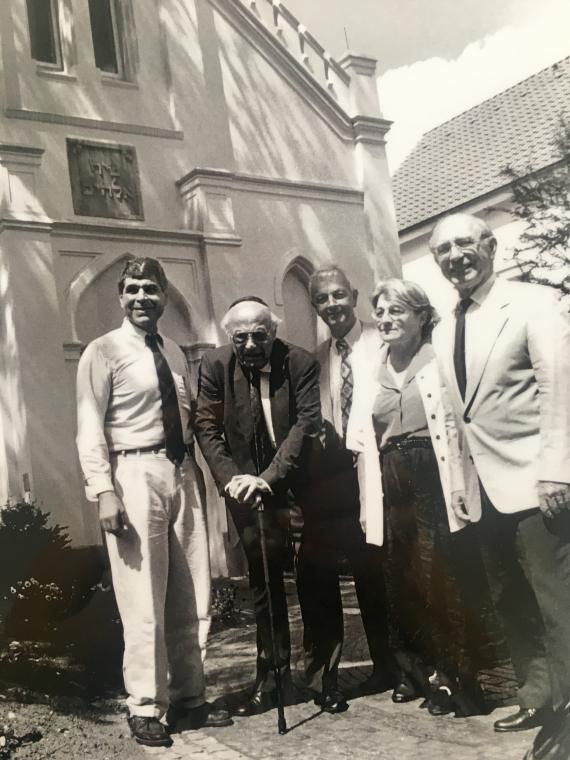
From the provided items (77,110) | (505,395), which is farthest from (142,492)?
(77,110)

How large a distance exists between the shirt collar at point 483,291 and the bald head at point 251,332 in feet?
2.37

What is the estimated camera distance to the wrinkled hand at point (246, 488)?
2572 mm

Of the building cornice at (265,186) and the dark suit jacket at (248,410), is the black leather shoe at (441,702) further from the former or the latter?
the building cornice at (265,186)

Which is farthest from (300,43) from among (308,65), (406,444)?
(406,444)

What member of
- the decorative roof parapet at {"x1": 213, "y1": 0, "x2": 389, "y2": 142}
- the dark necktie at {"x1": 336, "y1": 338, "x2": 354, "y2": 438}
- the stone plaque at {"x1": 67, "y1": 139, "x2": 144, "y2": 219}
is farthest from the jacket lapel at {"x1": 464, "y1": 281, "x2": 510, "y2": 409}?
the stone plaque at {"x1": 67, "y1": 139, "x2": 144, "y2": 219}

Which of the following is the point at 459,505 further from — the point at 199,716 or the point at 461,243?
the point at 199,716

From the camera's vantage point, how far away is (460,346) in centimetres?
254

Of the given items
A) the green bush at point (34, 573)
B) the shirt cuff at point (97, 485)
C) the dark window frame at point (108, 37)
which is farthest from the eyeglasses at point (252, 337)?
the dark window frame at point (108, 37)

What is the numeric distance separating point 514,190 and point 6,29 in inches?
81.0

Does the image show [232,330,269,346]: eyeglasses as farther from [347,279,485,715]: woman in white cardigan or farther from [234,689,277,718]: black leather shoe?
[234,689,277,718]: black leather shoe

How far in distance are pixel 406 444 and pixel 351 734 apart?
3.20ft

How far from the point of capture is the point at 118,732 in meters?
2.42

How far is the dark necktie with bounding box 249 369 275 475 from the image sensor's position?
2684mm

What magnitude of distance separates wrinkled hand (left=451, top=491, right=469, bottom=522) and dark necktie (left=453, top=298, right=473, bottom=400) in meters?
0.33
